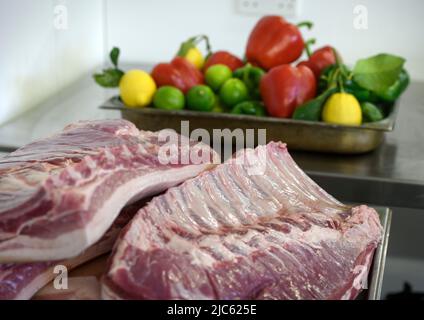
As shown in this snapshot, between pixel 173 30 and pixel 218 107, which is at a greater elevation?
pixel 173 30

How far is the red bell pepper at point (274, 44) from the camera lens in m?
1.77

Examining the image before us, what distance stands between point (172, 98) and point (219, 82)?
0.18 metres

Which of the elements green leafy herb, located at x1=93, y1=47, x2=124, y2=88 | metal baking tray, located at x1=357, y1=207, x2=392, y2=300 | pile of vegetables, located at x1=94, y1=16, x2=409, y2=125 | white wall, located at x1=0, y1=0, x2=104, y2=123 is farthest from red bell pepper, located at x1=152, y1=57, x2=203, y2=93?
metal baking tray, located at x1=357, y1=207, x2=392, y2=300

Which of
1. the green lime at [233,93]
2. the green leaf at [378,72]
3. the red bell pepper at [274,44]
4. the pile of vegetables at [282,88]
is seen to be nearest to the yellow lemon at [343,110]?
the pile of vegetables at [282,88]

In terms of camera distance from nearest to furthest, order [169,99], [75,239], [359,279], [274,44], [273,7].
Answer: [75,239]
[359,279]
[169,99]
[274,44]
[273,7]

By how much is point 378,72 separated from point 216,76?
41 centimetres

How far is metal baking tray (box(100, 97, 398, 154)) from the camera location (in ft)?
4.65

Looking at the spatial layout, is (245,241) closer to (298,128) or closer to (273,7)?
(298,128)

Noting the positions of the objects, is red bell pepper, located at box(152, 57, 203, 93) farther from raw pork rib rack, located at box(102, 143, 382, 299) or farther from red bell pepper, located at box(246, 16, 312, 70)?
raw pork rib rack, located at box(102, 143, 382, 299)

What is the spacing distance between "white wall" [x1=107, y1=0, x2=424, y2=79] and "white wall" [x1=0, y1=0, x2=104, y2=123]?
0.49 feet

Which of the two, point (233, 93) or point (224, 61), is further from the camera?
point (224, 61)

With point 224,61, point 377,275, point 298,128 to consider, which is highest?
point 224,61

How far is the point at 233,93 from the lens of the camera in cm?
158

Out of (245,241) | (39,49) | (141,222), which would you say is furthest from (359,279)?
(39,49)
